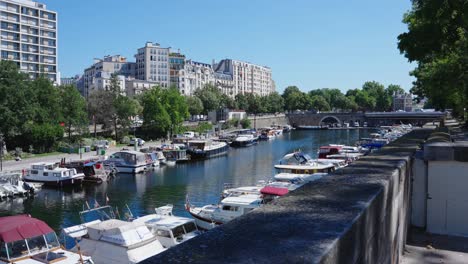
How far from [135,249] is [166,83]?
11732 cm

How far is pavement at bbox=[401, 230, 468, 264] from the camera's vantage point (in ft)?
Answer: 27.0

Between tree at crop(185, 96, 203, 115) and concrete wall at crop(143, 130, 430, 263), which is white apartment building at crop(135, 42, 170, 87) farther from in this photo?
concrete wall at crop(143, 130, 430, 263)

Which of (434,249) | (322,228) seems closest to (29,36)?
(434,249)

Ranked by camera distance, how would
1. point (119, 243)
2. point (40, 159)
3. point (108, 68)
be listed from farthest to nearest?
point (108, 68) → point (40, 159) → point (119, 243)

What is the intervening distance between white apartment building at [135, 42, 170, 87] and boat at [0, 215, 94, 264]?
112457 mm

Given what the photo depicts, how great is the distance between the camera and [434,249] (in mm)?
8805

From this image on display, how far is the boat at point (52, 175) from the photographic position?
131ft

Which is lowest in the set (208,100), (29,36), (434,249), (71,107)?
(434,249)

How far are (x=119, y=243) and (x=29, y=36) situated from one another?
8695cm

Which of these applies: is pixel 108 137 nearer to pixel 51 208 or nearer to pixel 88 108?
pixel 88 108

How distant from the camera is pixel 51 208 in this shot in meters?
31.6

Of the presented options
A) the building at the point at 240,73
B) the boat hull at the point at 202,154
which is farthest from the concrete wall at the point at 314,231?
the building at the point at 240,73

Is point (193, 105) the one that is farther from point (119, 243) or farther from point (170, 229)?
point (119, 243)

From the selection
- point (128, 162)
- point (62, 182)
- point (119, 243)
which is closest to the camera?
point (119, 243)
